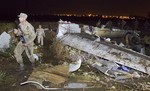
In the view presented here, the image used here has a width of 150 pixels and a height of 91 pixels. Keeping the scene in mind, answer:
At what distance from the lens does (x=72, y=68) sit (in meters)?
10.2

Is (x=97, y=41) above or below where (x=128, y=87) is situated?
above

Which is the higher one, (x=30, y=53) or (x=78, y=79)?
(x=30, y=53)

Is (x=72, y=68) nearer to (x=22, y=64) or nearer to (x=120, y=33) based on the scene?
(x=22, y=64)

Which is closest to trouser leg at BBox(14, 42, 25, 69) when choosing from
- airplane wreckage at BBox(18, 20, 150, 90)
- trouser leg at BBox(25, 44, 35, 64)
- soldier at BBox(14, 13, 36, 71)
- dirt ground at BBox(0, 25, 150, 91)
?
soldier at BBox(14, 13, 36, 71)

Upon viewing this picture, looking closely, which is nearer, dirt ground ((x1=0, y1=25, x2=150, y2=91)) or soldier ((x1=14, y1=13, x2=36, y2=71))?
dirt ground ((x1=0, y1=25, x2=150, y2=91))

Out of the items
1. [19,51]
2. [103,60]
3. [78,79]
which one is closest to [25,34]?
[19,51]

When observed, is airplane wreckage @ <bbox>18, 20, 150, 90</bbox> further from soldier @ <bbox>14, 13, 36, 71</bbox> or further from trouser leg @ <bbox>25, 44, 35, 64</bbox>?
soldier @ <bbox>14, 13, 36, 71</bbox>

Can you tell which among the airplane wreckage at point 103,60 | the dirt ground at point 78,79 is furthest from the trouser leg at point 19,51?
the airplane wreckage at point 103,60

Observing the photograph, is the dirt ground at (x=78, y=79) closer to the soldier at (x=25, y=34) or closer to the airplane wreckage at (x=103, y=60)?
the airplane wreckage at (x=103, y=60)

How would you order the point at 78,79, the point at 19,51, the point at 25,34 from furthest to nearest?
the point at 19,51 → the point at 25,34 → the point at 78,79

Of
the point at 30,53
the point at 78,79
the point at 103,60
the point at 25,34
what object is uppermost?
the point at 25,34

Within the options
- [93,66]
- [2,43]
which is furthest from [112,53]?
[2,43]

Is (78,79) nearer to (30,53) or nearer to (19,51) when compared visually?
(30,53)

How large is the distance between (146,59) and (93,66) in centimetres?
173
